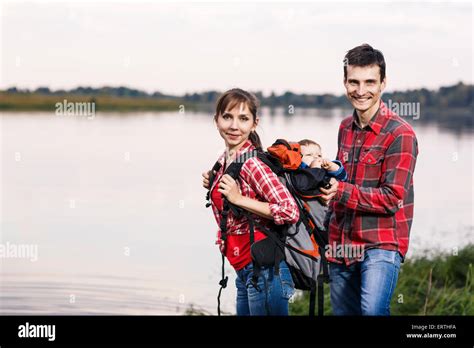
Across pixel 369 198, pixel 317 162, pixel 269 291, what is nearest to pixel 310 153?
pixel 317 162

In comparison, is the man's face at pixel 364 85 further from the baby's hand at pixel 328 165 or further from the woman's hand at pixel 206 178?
the woman's hand at pixel 206 178

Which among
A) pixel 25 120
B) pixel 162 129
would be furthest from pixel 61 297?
pixel 25 120

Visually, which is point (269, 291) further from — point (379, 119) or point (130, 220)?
point (130, 220)

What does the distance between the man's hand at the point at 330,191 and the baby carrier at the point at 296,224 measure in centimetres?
3

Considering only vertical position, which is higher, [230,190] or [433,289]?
[230,190]

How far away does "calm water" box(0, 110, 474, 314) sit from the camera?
498 inches

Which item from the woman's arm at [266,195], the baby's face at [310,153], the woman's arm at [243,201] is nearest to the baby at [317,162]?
the baby's face at [310,153]

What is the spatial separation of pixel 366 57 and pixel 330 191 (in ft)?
2.82

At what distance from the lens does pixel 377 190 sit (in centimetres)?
541

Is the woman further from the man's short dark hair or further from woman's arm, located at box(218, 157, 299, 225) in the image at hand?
the man's short dark hair

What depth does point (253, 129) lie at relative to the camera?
533cm

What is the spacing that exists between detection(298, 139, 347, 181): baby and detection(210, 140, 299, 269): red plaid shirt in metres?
0.29

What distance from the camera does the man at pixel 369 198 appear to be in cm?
541
